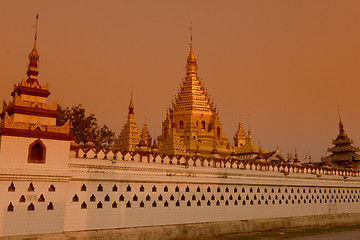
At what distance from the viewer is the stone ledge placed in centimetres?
1778

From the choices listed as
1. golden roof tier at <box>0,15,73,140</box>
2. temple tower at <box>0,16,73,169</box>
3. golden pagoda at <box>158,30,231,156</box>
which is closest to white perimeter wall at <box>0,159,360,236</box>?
temple tower at <box>0,16,73,169</box>

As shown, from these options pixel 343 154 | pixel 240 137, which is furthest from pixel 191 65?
pixel 343 154

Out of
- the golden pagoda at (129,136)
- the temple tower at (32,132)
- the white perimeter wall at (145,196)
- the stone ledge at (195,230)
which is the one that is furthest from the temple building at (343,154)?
the temple tower at (32,132)

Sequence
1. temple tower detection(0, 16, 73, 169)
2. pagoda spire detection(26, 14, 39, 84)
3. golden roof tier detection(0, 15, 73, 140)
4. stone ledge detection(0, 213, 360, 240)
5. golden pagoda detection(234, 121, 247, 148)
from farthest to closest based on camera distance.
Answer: golden pagoda detection(234, 121, 247, 148) → pagoda spire detection(26, 14, 39, 84) → stone ledge detection(0, 213, 360, 240) → golden roof tier detection(0, 15, 73, 140) → temple tower detection(0, 16, 73, 169)

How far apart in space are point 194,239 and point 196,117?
27750 mm

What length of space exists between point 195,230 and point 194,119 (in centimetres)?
2686

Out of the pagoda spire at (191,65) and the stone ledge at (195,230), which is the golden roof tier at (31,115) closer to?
the stone ledge at (195,230)

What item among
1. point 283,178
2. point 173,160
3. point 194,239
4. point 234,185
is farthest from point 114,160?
point 283,178

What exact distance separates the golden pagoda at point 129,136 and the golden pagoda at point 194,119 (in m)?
4.27

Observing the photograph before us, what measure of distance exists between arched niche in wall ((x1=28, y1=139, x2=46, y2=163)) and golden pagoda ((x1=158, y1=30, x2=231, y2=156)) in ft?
88.7

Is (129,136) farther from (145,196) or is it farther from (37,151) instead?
(37,151)

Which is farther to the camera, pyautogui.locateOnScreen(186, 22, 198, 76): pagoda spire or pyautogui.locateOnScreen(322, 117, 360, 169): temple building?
pyautogui.locateOnScreen(186, 22, 198, 76): pagoda spire

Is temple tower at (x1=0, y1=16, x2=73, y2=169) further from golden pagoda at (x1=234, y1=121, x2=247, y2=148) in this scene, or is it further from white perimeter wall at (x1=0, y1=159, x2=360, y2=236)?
golden pagoda at (x1=234, y1=121, x2=247, y2=148)

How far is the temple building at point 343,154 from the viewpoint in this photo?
41000 mm
